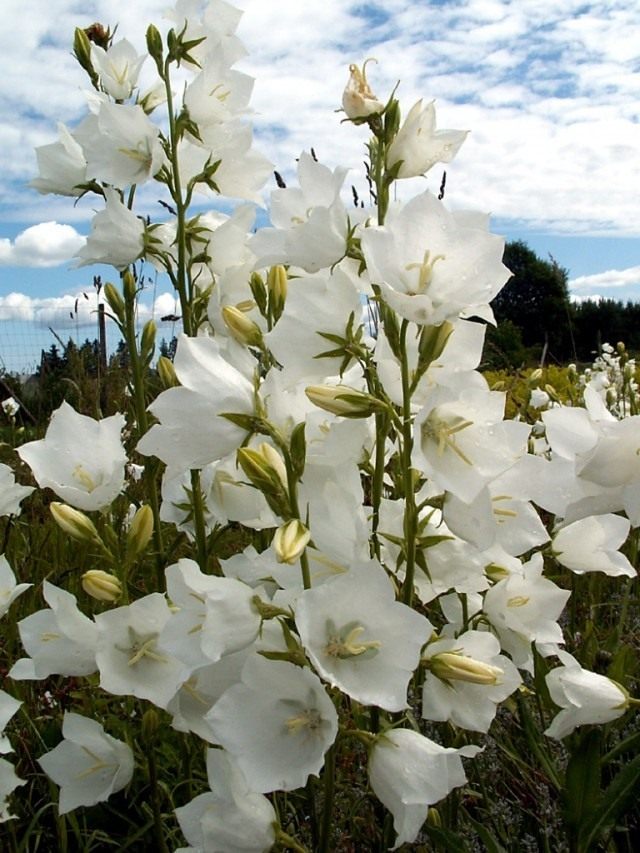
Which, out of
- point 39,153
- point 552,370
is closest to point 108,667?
point 39,153

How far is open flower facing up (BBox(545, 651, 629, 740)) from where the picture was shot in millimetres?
1304

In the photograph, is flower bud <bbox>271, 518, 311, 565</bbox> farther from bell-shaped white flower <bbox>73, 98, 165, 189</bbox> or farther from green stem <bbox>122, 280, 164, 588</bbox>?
bell-shaped white flower <bbox>73, 98, 165, 189</bbox>

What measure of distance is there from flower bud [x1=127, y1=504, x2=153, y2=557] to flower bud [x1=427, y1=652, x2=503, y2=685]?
531 mm

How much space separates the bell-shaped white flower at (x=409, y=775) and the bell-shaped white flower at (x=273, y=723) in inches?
3.6

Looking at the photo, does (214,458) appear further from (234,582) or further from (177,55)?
(177,55)

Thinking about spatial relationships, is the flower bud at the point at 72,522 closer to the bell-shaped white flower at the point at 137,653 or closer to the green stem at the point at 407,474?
the bell-shaped white flower at the point at 137,653

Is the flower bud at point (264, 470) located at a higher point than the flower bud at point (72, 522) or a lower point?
higher

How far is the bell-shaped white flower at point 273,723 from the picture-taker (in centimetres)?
109

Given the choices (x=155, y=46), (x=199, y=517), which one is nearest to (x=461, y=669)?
(x=199, y=517)

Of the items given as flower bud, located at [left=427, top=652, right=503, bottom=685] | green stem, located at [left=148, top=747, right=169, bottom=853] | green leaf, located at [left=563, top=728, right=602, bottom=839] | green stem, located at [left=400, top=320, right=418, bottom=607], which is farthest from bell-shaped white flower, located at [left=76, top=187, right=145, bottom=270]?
green leaf, located at [left=563, top=728, right=602, bottom=839]

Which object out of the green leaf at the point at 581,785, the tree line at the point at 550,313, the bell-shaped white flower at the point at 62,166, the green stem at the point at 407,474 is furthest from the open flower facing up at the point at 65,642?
the tree line at the point at 550,313

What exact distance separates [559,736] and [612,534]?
377mm

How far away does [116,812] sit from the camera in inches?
76.6

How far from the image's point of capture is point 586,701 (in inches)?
51.3
